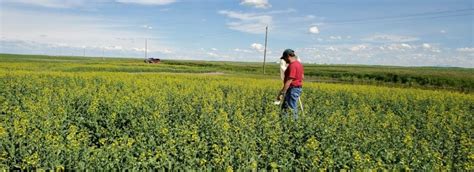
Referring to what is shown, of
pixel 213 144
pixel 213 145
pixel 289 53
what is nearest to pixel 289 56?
pixel 289 53

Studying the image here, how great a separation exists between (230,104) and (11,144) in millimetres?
6914

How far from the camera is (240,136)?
7.22m

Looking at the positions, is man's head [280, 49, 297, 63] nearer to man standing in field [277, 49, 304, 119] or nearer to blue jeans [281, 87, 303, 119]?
man standing in field [277, 49, 304, 119]

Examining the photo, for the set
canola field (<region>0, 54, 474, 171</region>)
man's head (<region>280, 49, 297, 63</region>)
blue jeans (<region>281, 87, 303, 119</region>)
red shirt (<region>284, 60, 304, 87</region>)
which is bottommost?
canola field (<region>0, 54, 474, 171</region>)

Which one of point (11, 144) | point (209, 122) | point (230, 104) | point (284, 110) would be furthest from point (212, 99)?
point (11, 144)

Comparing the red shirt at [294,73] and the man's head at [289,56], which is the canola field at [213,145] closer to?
the red shirt at [294,73]

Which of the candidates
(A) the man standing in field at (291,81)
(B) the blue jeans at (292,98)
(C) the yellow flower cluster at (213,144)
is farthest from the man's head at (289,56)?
(C) the yellow flower cluster at (213,144)

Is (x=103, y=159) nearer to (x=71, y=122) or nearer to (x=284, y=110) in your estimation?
(x=71, y=122)

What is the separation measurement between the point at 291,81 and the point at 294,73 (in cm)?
23

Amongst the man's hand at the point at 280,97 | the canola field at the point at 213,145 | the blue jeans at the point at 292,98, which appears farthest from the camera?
the blue jeans at the point at 292,98

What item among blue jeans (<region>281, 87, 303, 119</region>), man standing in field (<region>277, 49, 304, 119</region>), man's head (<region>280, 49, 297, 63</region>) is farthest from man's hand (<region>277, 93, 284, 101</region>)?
man's head (<region>280, 49, 297, 63</region>)

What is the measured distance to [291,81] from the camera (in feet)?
34.6

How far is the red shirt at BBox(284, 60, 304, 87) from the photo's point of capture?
10.6 meters

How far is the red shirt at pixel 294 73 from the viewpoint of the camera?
34.6 feet
